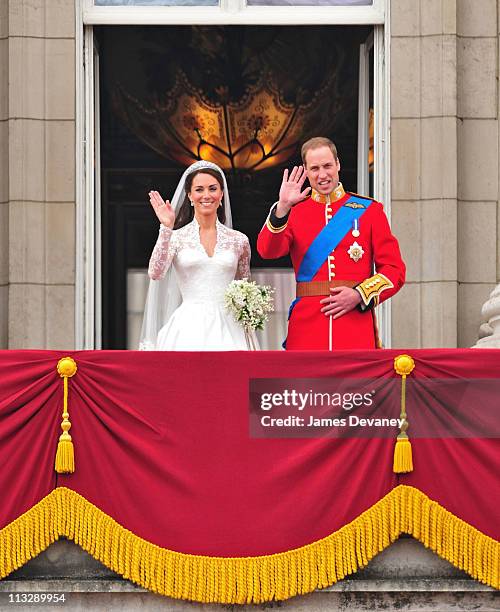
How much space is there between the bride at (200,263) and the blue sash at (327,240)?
61 cm

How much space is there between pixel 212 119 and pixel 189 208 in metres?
5.70

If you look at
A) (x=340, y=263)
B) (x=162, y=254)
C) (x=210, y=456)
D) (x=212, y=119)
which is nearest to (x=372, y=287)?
(x=340, y=263)

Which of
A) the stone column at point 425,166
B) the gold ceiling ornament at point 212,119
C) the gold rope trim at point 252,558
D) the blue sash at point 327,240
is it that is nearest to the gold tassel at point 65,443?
the gold rope trim at point 252,558

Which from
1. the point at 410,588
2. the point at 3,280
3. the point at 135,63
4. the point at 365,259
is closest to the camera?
the point at 410,588

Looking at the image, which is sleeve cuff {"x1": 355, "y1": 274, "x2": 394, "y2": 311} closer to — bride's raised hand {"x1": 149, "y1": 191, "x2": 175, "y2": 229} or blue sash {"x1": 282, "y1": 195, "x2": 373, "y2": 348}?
blue sash {"x1": 282, "y1": 195, "x2": 373, "y2": 348}

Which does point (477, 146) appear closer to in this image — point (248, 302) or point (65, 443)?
point (248, 302)

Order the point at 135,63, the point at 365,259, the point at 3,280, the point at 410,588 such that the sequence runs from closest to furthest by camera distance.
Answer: the point at 410,588
the point at 365,259
the point at 3,280
the point at 135,63

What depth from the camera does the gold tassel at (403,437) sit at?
308 inches

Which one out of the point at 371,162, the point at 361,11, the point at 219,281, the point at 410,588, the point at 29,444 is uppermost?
the point at 361,11

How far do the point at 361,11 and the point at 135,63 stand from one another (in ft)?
13.3

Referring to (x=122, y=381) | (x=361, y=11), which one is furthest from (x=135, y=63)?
(x=122, y=381)

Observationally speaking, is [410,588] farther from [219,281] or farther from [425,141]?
[425,141]

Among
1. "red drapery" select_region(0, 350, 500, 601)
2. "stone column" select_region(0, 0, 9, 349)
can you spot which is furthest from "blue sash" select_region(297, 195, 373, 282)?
"stone column" select_region(0, 0, 9, 349)

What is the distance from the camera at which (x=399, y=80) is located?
36.4ft
